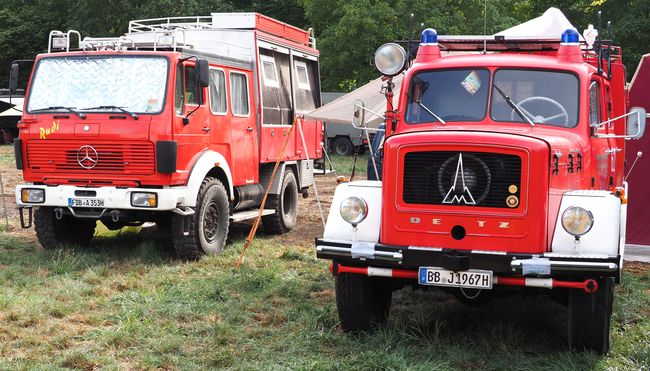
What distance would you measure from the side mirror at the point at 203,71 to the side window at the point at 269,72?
7.73ft

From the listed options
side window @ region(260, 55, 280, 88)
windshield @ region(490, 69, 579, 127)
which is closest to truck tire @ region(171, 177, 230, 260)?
side window @ region(260, 55, 280, 88)

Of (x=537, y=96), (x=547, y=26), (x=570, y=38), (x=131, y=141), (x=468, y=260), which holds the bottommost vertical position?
(x=468, y=260)

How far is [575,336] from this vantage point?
6250mm

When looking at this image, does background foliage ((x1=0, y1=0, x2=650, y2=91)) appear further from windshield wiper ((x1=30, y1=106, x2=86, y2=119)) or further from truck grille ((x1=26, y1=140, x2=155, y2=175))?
truck grille ((x1=26, y1=140, x2=155, y2=175))

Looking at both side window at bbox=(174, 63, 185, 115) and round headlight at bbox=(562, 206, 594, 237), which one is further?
side window at bbox=(174, 63, 185, 115)

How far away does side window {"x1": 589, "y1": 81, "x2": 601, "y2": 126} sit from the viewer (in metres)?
7.24

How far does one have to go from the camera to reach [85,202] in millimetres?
9859

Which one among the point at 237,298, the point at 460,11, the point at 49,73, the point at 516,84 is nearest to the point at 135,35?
the point at 49,73

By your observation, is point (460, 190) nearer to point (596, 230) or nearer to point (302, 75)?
point (596, 230)

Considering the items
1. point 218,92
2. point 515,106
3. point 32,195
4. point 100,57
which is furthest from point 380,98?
point 515,106

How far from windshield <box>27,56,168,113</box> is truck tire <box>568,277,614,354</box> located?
551cm

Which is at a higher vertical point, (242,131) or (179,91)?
(179,91)

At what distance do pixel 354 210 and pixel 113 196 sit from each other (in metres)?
4.09

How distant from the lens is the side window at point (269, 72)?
41.0 ft
